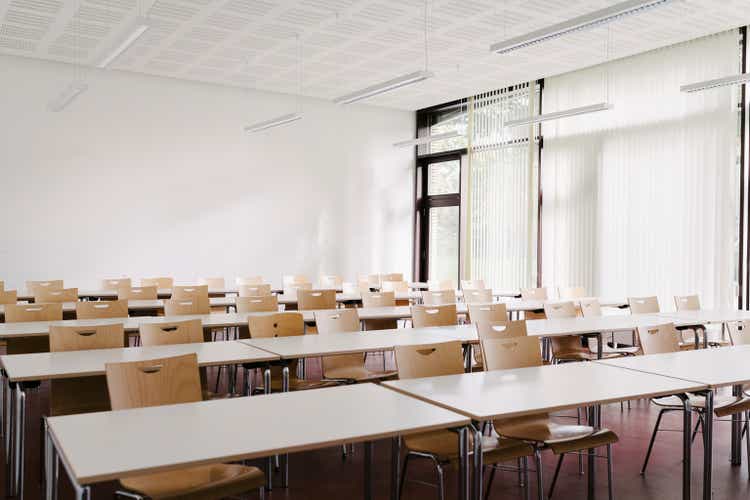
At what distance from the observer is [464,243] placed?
39.7 ft

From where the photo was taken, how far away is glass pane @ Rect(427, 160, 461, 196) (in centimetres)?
1228

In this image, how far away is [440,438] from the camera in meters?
3.51

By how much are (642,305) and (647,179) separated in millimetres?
2672

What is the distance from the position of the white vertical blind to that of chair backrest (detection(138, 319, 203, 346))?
6396 millimetres

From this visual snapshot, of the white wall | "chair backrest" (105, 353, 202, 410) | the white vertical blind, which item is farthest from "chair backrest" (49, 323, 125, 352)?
the white vertical blind

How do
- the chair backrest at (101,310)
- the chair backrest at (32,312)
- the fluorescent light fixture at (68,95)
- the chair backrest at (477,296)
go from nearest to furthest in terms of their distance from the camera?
1. the chair backrest at (32,312)
2. the chair backrest at (101,310)
3. the chair backrest at (477,296)
4. the fluorescent light fixture at (68,95)

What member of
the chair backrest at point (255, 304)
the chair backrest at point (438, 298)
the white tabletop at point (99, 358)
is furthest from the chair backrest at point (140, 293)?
the white tabletop at point (99, 358)

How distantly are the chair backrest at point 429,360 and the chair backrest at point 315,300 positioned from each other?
11.1ft

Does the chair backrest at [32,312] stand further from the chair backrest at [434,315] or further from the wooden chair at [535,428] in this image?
the wooden chair at [535,428]

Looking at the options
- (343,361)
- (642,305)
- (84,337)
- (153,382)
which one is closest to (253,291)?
(343,361)

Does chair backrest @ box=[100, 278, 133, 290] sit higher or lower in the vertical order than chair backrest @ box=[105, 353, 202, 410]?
higher

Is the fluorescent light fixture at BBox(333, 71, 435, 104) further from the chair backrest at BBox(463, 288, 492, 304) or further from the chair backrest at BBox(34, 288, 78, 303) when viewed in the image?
the chair backrest at BBox(34, 288, 78, 303)

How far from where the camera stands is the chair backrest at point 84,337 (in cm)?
412

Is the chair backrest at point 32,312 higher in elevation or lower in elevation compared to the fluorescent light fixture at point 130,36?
lower
